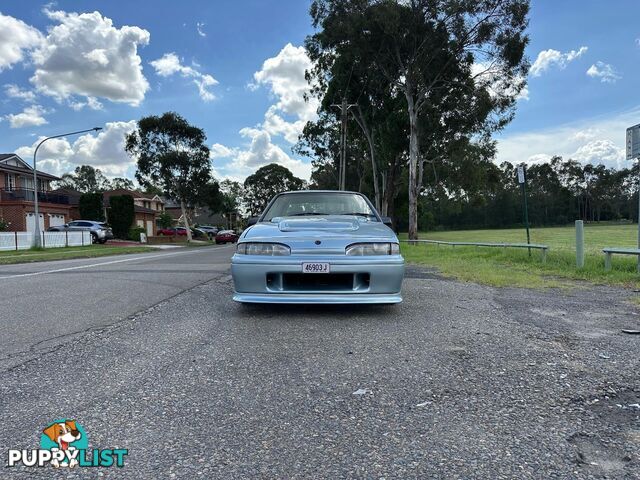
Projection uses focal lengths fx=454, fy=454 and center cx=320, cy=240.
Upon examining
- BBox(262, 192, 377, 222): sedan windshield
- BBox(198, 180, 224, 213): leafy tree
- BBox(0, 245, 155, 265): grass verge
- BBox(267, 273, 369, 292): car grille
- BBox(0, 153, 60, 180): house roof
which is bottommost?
BBox(0, 245, 155, 265): grass verge

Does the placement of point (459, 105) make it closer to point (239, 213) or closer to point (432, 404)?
point (432, 404)

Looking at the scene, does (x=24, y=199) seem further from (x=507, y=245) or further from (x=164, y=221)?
(x=507, y=245)

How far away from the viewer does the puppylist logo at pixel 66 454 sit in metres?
1.99

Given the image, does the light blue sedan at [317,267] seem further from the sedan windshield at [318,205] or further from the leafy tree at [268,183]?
the leafy tree at [268,183]

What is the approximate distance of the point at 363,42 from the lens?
24219 mm

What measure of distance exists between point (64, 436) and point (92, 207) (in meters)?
46.3

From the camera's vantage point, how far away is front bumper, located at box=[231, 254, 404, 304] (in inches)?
177

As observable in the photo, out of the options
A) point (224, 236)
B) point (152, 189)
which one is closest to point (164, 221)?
point (152, 189)

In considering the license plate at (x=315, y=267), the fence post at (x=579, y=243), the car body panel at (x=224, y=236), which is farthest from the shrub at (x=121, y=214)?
the license plate at (x=315, y=267)

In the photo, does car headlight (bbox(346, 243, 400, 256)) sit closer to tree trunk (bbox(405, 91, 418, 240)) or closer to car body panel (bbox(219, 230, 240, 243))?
tree trunk (bbox(405, 91, 418, 240))

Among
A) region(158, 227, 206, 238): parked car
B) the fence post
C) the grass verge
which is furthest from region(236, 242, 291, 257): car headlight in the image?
region(158, 227, 206, 238): parked car

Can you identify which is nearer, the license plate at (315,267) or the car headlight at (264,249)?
the license plate at (315,267)

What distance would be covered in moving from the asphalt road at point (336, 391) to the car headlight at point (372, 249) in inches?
26.7

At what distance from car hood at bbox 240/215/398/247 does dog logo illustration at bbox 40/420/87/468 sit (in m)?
2.65
